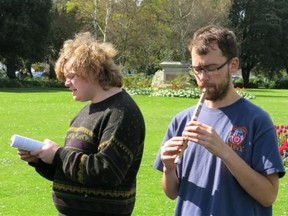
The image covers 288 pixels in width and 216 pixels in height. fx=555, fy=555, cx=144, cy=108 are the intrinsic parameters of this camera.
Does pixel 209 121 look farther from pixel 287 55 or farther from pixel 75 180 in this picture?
pixel 287 55

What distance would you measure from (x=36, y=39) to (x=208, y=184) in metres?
46.1

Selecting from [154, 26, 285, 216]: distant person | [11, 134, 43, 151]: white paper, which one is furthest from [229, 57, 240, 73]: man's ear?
[11, 134, 43, 151]: white paper

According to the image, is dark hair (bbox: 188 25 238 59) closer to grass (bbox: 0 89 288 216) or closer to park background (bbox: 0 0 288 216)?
grass (bbox: 0 89 288 216)

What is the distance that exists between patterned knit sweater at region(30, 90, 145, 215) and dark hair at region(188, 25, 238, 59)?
61 cm

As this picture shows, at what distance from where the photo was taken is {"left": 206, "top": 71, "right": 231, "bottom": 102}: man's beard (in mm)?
2678

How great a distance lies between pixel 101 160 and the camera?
9.68 feet

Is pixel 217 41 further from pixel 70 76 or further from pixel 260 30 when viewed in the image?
pixel 260 30

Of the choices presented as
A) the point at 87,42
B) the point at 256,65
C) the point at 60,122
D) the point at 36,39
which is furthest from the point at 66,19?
the point at 87,42

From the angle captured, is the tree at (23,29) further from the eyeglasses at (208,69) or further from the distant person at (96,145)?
the eyeglasses at (208,69)

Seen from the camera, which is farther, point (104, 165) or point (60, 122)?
point (60, 122)

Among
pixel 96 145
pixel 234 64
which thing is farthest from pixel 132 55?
pixel 234 64

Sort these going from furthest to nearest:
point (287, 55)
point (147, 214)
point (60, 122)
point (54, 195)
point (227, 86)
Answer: point (287, 55), point (60, 122), point (147, 214), point (54, 195), point (227, 86)

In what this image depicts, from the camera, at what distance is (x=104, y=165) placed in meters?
2.94

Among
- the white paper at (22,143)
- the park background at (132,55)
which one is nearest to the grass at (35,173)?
the park background at (132,55)
